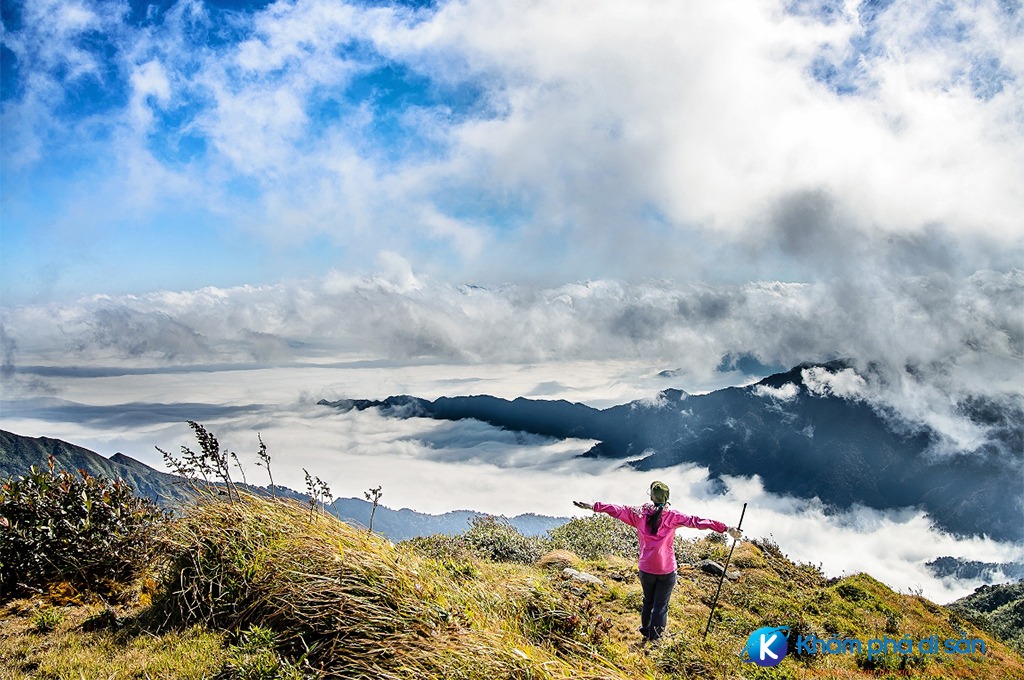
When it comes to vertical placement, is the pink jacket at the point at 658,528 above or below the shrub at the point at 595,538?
above

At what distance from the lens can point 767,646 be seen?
9.05 meters

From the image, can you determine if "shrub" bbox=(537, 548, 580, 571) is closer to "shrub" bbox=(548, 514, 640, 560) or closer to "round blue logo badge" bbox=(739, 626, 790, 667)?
"shrub" bbox=(548, 514, 640, 560)

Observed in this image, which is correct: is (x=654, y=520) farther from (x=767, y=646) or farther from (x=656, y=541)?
(x=767, y=646)

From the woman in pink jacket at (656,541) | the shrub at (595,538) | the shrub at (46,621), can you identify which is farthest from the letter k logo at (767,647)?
the shrub at (46,621)

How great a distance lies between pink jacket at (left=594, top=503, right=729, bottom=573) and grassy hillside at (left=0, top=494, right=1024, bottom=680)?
3.47ft

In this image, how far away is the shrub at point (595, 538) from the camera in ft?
54.6

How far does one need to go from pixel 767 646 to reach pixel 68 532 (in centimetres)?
1024

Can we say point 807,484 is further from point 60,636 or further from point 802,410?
point 60,636

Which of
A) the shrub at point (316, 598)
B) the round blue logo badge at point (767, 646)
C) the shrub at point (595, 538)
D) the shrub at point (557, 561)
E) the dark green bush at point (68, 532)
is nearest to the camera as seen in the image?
the shrub at point (316, 598)

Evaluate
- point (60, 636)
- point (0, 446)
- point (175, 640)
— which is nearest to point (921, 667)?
point (175, 640)

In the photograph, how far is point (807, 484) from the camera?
162875 mm

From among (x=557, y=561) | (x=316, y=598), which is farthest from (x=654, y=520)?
(x=557, y=561)

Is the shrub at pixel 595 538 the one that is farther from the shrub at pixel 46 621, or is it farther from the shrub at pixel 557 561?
the shrub at pixel 46 621

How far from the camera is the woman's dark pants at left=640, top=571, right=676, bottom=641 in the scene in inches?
342
